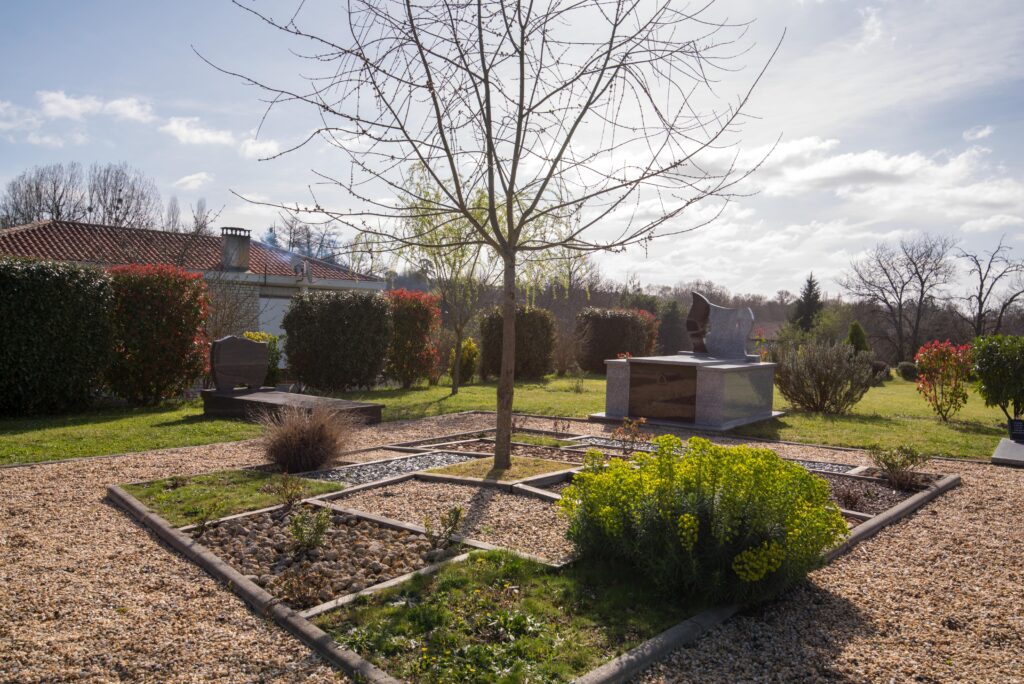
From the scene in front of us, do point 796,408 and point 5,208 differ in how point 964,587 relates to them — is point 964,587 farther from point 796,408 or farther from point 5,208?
point 5,208

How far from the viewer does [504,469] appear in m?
6.75

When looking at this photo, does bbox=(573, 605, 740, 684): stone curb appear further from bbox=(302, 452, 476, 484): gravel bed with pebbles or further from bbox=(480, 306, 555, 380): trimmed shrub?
bbox=(480, 306, 555, 380): trimmed shrub

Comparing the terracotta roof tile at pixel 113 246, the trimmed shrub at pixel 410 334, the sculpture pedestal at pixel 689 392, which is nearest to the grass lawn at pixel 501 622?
the sculpture pedestal at pixel 689 392

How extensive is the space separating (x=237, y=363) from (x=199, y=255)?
1637cm

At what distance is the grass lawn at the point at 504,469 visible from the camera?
649 cm

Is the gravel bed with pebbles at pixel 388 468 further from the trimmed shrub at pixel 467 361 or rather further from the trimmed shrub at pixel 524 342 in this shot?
the trimmed shrub at pixel 524 342

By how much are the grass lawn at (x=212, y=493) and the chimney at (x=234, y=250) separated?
19.8 metres

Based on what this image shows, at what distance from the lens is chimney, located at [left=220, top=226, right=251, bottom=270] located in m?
24.9

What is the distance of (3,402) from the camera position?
10352 mm

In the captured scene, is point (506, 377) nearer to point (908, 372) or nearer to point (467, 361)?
point (467, 361)

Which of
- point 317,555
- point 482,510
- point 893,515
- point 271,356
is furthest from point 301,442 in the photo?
point 271,356

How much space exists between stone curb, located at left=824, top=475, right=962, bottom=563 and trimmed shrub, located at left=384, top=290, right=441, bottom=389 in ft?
38.3

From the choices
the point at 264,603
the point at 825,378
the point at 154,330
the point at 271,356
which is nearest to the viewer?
the point at 264,603

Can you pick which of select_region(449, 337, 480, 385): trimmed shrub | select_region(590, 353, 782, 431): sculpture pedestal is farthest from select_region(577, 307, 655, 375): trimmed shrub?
select_region(590, 353, 782, 431): sculpture pedestal
